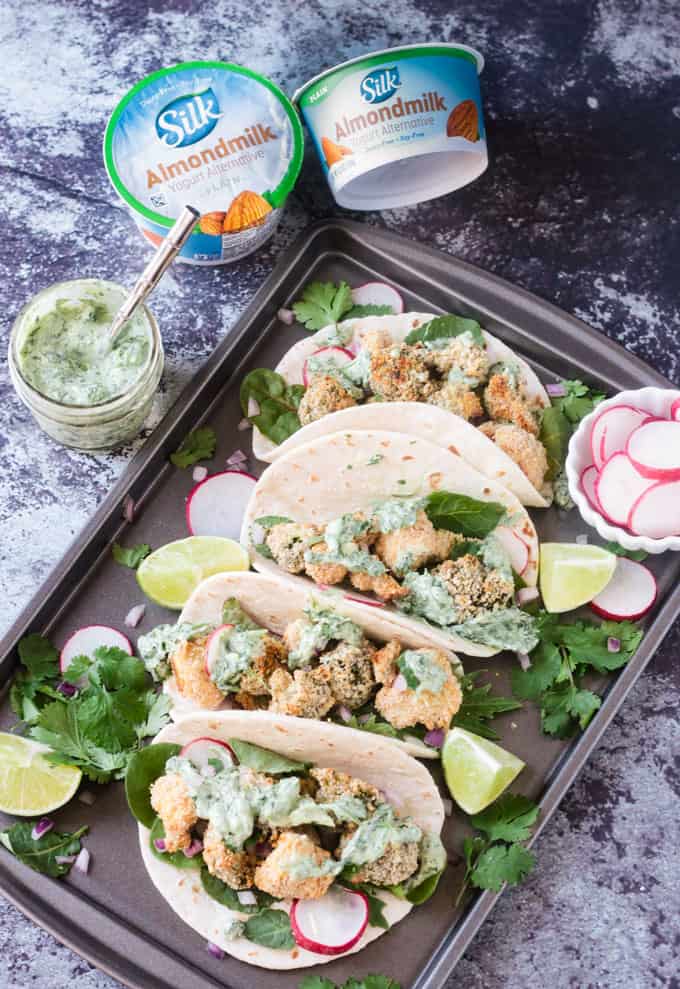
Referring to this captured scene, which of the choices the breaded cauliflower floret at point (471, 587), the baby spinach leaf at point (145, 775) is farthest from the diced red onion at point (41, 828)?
the breaded cauliflower floret at point (471, 587)

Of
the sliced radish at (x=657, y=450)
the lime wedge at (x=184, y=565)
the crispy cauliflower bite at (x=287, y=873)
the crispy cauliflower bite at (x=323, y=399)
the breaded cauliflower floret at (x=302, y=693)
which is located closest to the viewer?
the crispy cauliflower bite at (x=287, y=873)

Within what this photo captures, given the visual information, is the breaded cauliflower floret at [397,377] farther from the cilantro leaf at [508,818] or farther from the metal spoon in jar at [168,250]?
the cilantro leaf at [508,818]

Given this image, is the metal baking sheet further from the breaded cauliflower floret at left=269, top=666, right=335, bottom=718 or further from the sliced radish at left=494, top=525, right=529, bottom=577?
the breaded cauliflower floret at left=269, top=666, right=335, bottom=718

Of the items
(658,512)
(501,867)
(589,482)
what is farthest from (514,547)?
(501,867)

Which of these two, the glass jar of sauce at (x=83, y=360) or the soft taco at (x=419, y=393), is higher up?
the glass jar of sauce at (x=83, y=360)

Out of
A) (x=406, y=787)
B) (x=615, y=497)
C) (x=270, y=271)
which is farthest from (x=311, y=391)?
(x=406, y=787)

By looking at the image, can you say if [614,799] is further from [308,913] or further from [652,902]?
[308,913]
